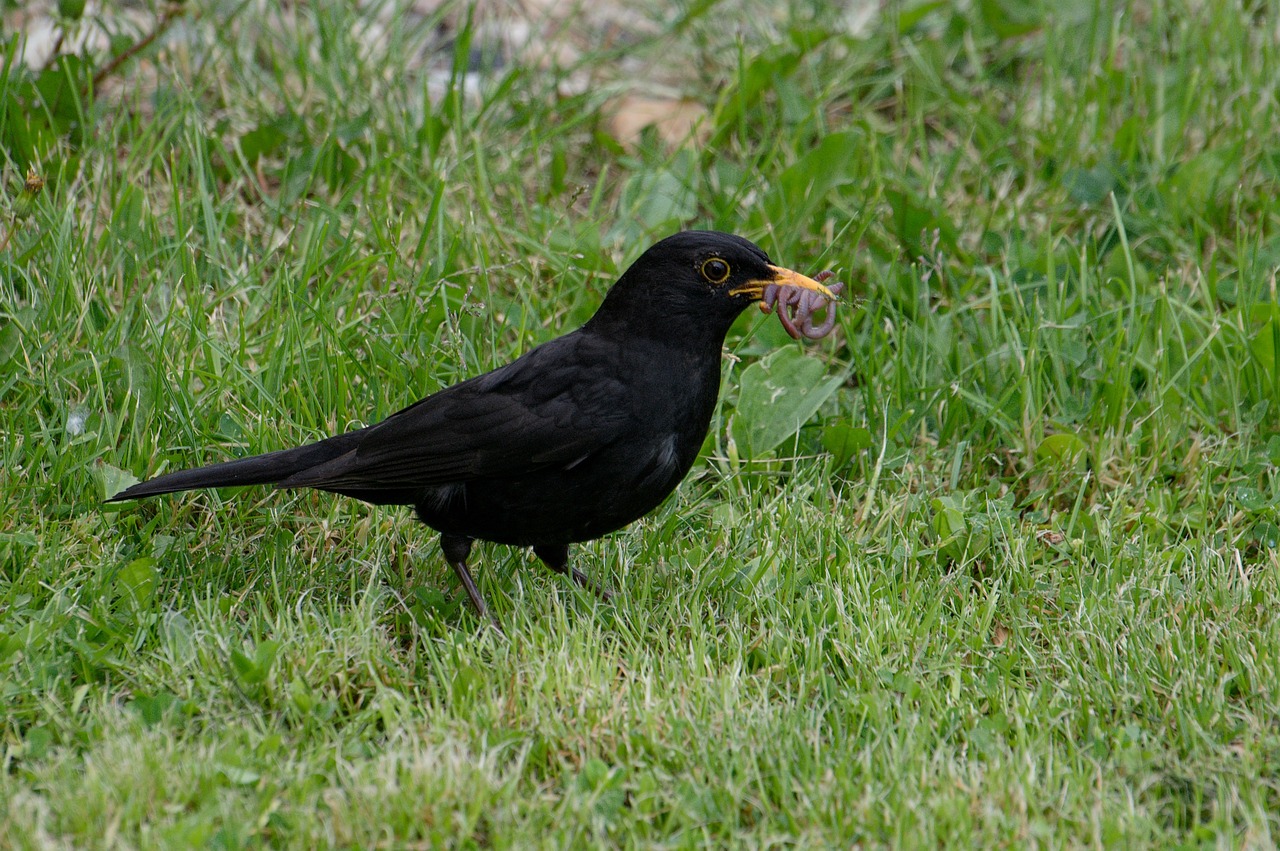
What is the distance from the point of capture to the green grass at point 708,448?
9.78 ft

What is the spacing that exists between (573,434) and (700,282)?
1.73 ft

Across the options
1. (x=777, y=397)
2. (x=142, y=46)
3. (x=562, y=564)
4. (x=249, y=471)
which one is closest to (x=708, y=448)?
(x=777, y=397)

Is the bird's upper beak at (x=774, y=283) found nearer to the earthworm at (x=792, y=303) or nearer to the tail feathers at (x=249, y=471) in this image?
the earthworm at (x=792, y=303)

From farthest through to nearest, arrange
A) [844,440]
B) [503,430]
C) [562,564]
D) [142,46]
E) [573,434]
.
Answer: [142,46] → [844,440] → [562,564] → [503,430] → [573,434]

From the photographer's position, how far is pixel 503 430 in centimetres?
374

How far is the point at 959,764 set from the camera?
3072 millimetres

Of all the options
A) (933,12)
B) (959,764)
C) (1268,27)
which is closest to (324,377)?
(959,764)

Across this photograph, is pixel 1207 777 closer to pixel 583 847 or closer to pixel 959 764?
pixel 959 764

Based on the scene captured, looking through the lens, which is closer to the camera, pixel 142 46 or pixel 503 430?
pixel 503 430

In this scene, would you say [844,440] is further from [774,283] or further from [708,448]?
[774,283]

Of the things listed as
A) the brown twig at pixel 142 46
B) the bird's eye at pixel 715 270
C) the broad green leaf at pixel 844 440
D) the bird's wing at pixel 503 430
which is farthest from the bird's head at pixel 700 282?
the brown twig at pixel 142 46

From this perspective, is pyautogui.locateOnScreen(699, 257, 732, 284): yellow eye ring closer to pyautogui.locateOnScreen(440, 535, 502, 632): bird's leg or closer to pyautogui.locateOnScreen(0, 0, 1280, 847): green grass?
pyautogui.locateOnScreen(0, 0, 1280, 847): green grass

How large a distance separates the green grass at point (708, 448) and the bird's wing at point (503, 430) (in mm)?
330

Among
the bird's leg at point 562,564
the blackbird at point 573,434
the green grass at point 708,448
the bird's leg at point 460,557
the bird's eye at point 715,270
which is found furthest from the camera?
the bird's leg at point 562,564
